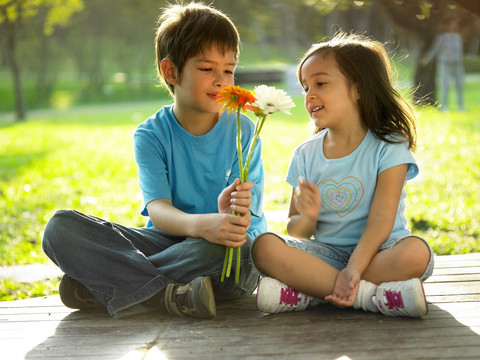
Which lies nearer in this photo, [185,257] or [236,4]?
[185,257]

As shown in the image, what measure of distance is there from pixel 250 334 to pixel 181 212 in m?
0.61

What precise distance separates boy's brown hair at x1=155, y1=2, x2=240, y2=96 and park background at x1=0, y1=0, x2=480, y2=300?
1.77 ft

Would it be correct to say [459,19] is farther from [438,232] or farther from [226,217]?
[226,217]

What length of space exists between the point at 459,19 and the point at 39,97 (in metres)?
18.2

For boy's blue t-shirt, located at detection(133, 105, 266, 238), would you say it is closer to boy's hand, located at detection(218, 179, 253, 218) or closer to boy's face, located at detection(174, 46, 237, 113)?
boy's face, located at detection(174, 46, 237, 113)

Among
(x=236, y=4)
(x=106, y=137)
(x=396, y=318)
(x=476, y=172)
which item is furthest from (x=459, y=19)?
(x=236, y=4)

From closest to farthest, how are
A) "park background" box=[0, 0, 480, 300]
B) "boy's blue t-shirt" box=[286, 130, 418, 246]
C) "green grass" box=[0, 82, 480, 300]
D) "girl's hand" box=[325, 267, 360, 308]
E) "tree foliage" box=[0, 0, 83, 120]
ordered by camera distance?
1. "girl's hand" box=[325, 267, 360, 308]
2. "boy's blue t-shirt" box=[286, 130, 418, 246]
3. "green grass" box=[0, 82, 480, 300]
4. "park background" box=[0, 0, 480, 300]
5. "tree foliage" box=[0, 0, 83, 120]

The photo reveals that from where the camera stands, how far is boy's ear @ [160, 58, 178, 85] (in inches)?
115

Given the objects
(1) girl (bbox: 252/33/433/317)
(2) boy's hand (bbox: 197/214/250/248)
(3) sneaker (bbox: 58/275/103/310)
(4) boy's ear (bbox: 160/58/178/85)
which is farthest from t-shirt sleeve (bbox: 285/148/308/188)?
(3) sneaker (bbox: 58/275/103/310)

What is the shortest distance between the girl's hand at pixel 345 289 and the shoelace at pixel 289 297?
13 cm

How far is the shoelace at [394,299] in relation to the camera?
91.0 inches

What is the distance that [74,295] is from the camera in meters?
2.61

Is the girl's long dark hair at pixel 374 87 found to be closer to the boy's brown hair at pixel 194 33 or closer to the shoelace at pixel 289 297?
the boy's brown hair at pixel 194 33

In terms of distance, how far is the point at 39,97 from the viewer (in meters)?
22.1
